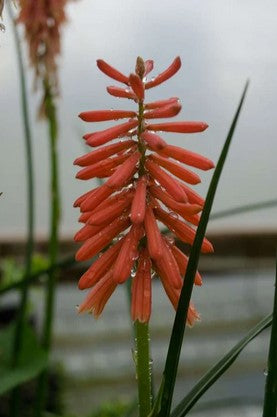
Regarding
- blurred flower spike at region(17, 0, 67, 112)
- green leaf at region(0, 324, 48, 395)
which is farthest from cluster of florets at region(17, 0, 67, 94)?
green leaf at region(0, 324, 48, 395)

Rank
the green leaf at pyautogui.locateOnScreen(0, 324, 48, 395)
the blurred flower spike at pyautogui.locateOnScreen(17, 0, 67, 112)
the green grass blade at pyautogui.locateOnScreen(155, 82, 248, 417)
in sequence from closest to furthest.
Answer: the green grass blade at pyautogui.locateOnScreen(155, 82, 248, 417) < the green leaf at pyautogui.locateOnScreen(0, 324, 48, 395) < the blurred flower spike at pyautogui.locateOnScreen(17, 0, 67, 112)

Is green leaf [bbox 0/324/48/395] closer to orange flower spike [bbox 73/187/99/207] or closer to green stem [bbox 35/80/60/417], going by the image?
green stem [bbox 35/80/60/417]

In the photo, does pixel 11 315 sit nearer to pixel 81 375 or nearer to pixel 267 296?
pixel 81 375

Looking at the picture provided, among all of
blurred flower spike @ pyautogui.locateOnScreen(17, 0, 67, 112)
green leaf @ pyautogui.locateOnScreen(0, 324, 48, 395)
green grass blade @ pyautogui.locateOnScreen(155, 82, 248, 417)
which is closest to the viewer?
green grass blade @ pyautogui.locateOnScreen(155, 82, 248, 417)

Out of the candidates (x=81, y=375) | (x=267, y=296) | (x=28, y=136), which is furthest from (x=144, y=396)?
(x=267, y=296)

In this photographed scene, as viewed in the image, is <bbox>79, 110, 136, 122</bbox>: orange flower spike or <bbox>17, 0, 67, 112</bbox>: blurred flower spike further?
<bbox>17, 0, 67, 112</bbox>: blurred flower spike

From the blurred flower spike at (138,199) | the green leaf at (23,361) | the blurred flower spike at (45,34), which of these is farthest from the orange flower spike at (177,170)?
the blurred flower spike at (45,34)

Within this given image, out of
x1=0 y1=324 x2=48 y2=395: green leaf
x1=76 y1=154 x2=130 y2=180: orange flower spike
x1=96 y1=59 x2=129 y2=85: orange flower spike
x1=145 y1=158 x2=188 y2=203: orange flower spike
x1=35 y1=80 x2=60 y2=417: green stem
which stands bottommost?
x1=0 y1=324 x2=48 y2=395: green leaf
